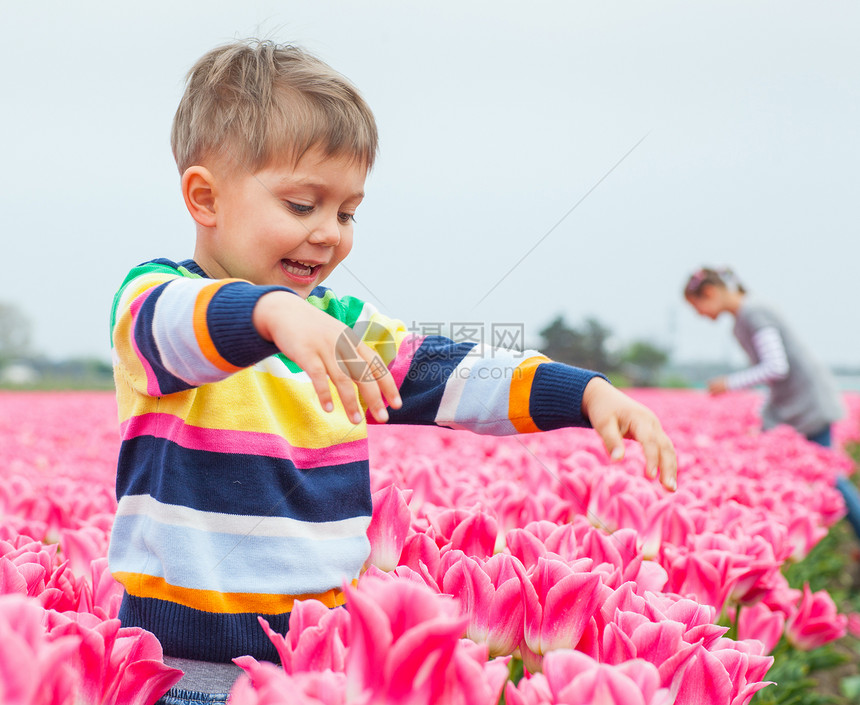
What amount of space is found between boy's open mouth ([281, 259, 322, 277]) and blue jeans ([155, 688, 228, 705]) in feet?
2.48

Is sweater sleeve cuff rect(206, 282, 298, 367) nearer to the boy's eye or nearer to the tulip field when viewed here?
the tulip field

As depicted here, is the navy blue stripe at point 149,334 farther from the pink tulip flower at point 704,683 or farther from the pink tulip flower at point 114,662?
the pink tulip flower at point 704,683

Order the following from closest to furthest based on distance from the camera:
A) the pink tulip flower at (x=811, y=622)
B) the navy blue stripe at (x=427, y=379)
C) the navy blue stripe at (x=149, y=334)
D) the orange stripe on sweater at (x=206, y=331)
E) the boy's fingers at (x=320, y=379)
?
the boy's fingers at (x=320, y=379) < the orange stripe on sweater at (x=206, y=331) < the navy blue stripe at (x=149, y=334) < the navy blue stripe at (x=427, y=379) < the pink tulip flower at (x=811, y=622)

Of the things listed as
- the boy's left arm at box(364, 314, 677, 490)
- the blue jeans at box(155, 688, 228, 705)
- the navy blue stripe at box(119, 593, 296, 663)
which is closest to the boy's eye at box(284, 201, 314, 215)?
the boy's left arm at box(364, 314, 677, 490)

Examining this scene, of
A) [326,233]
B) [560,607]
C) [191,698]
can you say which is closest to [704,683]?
[560,607]

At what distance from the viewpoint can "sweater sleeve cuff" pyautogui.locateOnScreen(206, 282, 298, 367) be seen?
35.2 inches

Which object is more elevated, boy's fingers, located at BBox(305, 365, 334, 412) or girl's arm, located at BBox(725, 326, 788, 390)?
boy's fingers, located at BBox(305, 365, 334, 412)

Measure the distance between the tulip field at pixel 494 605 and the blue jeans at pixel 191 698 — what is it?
0.37 ft

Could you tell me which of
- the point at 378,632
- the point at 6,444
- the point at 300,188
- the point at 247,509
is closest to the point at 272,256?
the point at 300,188

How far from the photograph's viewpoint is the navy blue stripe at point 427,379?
1.57 metres

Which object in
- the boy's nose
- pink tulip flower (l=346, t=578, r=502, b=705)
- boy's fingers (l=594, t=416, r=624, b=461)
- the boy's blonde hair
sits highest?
the boy's blonde hair

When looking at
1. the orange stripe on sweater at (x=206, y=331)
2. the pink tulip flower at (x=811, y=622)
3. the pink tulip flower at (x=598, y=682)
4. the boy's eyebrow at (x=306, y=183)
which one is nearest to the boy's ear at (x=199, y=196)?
the boy's eyebrow at (x=306, y=183)

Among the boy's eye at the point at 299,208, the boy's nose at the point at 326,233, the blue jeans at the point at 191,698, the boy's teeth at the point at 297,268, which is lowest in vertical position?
the blue jeans at the point at 191,698

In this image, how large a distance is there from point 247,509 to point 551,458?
1.83 metres
